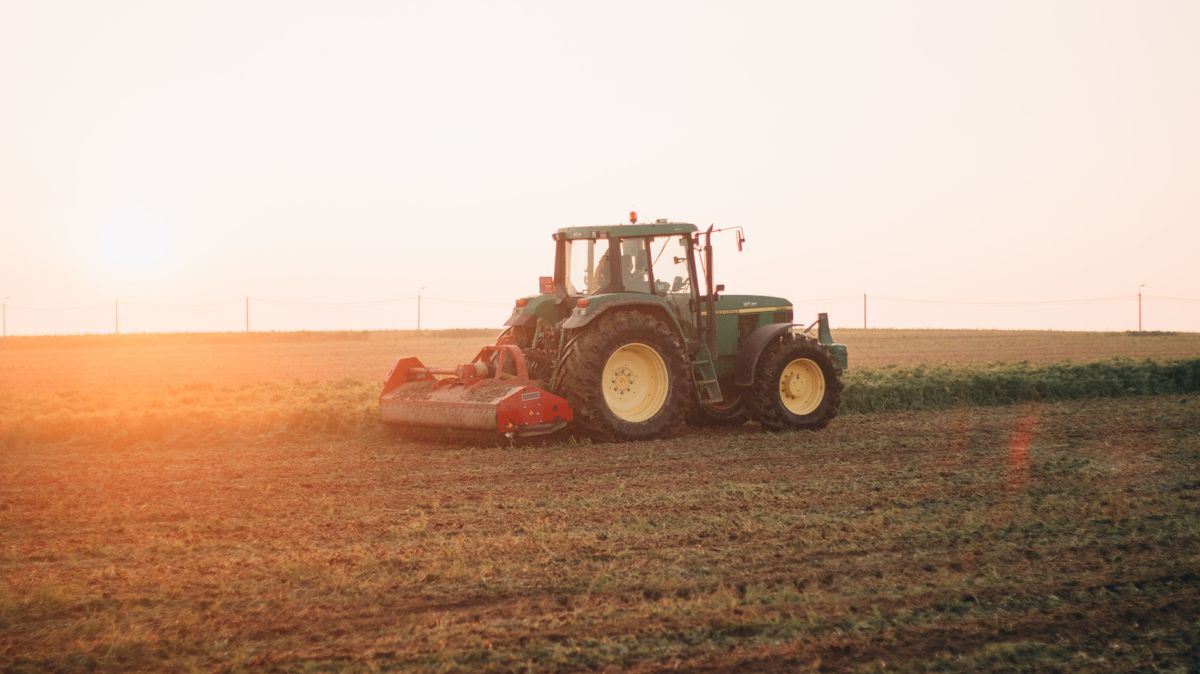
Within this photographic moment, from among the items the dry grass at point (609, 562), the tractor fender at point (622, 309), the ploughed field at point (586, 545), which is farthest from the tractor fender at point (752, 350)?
the dry grass at point (609, 562)

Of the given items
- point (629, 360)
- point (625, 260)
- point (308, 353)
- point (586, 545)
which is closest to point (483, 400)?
point (629, 360)

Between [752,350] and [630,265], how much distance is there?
181 centimetres

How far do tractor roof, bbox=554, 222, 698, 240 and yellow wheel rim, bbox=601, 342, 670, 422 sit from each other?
4.07 ft

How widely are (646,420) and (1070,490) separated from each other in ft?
15.5

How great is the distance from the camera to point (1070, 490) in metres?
8.81

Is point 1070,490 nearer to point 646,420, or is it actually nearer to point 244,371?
point 646,420

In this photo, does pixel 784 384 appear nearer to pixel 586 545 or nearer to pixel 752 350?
pixel 752 350

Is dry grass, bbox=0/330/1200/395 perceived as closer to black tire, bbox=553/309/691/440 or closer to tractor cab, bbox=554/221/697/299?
tractor cab, bbox=554/221/697/299

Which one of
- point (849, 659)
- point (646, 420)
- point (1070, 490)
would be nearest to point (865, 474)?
point (1070, 490)

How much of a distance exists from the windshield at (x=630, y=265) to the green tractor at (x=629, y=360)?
0.04 feet

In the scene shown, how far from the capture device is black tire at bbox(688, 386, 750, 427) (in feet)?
45.2

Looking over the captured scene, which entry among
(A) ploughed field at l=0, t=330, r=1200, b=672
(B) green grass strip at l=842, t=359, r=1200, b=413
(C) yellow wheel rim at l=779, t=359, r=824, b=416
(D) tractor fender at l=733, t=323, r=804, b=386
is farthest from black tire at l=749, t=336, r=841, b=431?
(B) green grass strip at l=842, t=359, r=1200, b=413

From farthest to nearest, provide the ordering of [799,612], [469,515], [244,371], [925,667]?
[244,371] → [469,515] → [799,612] → [925,667]

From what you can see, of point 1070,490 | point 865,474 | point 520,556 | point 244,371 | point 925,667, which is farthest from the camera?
point 244,371
